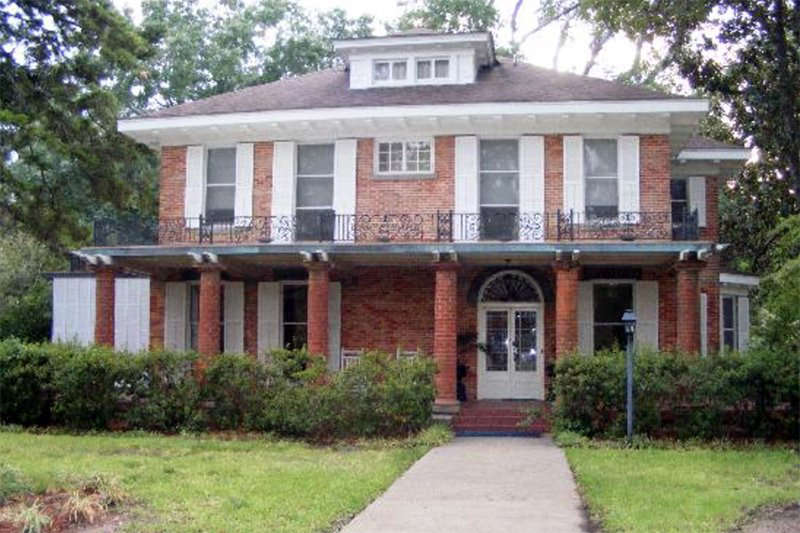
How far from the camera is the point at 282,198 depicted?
20.4m

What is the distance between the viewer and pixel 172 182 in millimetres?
20984

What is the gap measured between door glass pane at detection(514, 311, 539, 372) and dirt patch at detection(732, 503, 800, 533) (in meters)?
10.5

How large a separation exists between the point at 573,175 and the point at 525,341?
148 inches

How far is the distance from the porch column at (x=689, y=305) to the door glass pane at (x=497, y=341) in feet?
12.6

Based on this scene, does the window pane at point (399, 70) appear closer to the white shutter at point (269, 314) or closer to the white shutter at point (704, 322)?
the white shutter at point (269, 314)

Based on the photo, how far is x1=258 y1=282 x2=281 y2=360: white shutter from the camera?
68.7 feet

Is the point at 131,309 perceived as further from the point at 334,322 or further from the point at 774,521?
the point at 774,521

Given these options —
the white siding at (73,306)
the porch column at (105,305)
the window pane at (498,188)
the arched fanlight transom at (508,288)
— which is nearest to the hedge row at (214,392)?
the porch column at (105,305)

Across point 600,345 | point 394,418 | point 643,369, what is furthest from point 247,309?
point 643,369

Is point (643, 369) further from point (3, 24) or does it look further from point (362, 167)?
point (3, 24)

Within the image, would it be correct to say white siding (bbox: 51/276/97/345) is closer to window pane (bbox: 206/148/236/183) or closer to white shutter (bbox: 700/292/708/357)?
window pane (bbox: 206/148/236/183)

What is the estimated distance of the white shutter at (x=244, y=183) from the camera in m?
20.5

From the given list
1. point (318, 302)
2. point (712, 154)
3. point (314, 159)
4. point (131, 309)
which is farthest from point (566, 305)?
point (131, 309)

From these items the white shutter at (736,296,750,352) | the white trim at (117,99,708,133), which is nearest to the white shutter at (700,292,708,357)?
the white shutter at (736,296,750,352)
